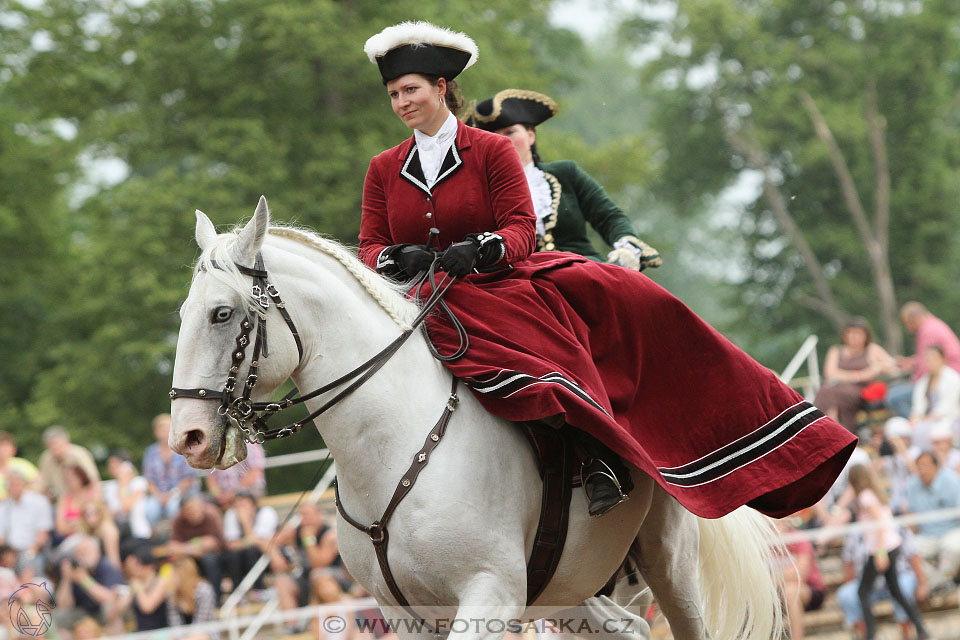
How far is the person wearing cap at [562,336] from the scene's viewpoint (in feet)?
14.5

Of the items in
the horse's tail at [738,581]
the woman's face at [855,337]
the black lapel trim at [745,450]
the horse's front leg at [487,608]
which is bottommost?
the woman's face at [855,337]

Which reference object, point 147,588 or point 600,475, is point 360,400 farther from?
point 147,588

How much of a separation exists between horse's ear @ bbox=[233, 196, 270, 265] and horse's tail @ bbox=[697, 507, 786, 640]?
2826 millimetres

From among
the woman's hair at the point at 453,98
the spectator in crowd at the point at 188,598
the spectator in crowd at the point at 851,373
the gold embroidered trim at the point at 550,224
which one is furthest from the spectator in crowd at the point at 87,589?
the spectator in crowd at the point at 851,373

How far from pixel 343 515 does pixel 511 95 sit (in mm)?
2943

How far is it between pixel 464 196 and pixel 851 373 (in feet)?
29.0

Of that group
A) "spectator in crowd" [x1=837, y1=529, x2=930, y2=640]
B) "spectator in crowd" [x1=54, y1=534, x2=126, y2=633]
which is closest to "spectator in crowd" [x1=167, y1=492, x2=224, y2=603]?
"spectator in crowd" [x1=54, y1=534, x2=126, y2=633]

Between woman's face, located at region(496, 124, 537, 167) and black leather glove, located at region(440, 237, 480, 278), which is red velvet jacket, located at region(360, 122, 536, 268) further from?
woman's face, located at region(496, 124, 537, 167)

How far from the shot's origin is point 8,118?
23125 millimetres

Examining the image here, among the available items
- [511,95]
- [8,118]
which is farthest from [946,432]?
[8,118]

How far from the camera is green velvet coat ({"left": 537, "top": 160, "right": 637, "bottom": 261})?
6.34 meters

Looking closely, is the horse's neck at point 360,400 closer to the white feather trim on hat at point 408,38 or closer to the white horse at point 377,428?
the white horse at point 377,428

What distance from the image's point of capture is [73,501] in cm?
1108

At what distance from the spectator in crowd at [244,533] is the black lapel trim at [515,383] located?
7.13m
